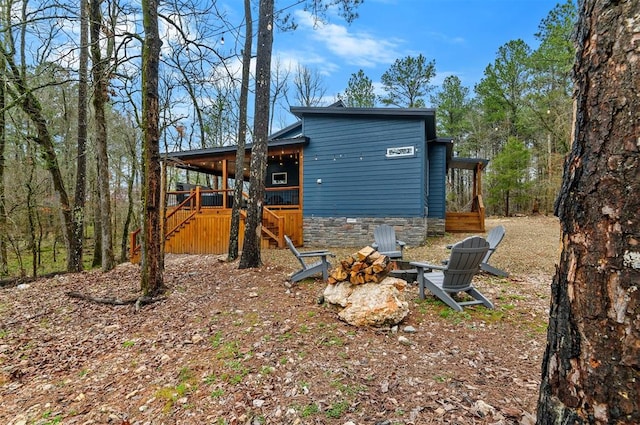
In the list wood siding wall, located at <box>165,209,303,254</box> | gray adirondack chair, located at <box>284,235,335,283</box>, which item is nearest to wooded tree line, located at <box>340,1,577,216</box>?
wood siding wall, located at <box>165,209,303,254</box>

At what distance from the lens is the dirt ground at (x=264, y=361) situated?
213cm

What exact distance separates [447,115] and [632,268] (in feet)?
74.2

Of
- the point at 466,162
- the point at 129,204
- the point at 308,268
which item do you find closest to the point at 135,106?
the point at 308,268

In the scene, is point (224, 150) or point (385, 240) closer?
point (385, 240)

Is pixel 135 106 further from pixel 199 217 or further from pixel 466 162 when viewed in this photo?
pixel 466 162

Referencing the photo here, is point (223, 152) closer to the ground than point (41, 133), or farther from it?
farther from it

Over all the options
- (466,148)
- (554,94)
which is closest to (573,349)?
(554,94)

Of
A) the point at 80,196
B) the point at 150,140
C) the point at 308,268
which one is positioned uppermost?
the point at 150,140

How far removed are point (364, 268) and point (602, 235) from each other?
2964 mm

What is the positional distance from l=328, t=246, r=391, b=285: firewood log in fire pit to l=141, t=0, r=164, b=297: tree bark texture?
2.81 meters

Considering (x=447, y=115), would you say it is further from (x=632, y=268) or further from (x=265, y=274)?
(x=632, y=268)

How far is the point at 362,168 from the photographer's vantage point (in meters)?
9.76

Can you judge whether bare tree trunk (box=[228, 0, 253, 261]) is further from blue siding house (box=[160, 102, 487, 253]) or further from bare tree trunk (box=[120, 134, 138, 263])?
bare tree trunk (box=[120, 134, 138, 263])

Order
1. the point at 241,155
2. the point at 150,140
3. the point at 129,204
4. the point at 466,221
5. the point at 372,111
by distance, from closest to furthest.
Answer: the point at 150,140, the point at 241,155, the point at 372,111, the point at 466,221, the point at 129,204
